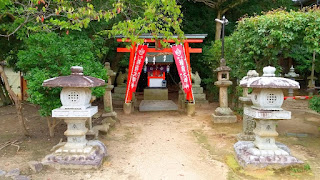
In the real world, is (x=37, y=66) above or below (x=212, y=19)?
below

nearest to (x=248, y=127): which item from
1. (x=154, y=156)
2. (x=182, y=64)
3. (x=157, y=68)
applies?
(x=154, y=156)

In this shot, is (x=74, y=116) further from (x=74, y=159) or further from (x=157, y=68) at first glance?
(x=157, y=68)

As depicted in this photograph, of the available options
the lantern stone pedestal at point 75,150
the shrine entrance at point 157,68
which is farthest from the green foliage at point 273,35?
the lantern stone pedestal at point 75,150

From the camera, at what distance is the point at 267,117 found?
188 inches

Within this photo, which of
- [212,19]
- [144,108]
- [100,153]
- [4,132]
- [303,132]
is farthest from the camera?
[212,19]

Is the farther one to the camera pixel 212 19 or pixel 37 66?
pixel 212 19

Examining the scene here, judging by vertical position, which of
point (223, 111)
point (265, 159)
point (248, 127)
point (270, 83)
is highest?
point (270, 83)

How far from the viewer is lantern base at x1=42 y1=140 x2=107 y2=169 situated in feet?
15.7

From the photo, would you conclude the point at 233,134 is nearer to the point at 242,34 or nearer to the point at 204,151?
the point at 204,151

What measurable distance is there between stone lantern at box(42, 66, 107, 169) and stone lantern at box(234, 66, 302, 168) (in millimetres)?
3283

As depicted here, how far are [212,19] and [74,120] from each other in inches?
570

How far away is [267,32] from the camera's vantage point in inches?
286

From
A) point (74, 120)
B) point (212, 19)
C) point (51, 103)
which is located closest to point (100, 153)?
point (74, 120)

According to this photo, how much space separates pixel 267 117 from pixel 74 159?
13.4 ft
